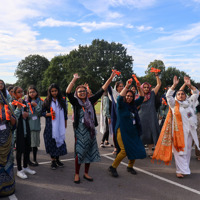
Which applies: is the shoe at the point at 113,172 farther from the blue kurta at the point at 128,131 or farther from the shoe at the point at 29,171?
the shoe at the point at 29,171

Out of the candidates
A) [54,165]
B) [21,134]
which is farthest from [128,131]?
[21,134]

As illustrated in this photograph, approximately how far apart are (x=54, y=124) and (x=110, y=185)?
1.82 m

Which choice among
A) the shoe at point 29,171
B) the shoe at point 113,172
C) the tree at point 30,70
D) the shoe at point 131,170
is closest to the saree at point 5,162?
the shoe at point 29,171

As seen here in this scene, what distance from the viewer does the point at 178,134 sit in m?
4.65

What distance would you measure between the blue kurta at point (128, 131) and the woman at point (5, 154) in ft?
7.05

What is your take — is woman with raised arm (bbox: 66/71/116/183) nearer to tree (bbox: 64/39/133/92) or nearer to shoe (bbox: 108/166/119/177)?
shoe (bbox: 108/166/119/177)

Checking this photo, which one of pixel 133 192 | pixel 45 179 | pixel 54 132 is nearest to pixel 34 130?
pixel 54 132

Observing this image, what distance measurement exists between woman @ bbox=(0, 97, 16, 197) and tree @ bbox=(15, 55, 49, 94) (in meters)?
73.7

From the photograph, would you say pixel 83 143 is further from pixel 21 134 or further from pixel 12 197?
pixel 12 197

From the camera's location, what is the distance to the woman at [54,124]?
477cm

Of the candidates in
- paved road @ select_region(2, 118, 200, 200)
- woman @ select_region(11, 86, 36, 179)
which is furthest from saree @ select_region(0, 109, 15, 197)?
woman @ select_region(11, 86, 36, 179)

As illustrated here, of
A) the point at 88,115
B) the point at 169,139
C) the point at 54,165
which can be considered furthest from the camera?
the point at 54,165

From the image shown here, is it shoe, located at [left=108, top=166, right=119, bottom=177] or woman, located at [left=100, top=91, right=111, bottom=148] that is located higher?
woman, located at [left=100, top=91, right=111, bottom=148]

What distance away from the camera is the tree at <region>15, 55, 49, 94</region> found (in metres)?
74.3
